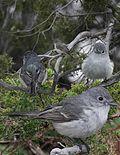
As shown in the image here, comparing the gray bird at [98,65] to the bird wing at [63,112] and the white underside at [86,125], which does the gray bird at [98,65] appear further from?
the white underside at [86,125]

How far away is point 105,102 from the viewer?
432cm

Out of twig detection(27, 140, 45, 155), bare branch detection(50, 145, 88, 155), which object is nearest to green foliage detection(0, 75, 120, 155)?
twig detection(27, 140, 45, 155)

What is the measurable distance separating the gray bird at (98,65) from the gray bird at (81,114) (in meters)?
1.68

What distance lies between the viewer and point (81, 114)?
4.28 metres

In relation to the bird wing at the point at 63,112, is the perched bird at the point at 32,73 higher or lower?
higher

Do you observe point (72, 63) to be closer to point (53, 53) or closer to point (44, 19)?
point (53, 53)

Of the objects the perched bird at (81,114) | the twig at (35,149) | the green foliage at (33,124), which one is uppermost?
the perched bird at (81,114)

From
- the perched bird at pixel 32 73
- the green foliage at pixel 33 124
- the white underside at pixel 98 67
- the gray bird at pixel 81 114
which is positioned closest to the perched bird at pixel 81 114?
the gray bird at pixel 81 114

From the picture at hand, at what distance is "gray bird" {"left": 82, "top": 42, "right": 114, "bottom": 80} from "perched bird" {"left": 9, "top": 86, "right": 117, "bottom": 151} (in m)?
1.68

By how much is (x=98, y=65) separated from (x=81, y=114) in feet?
6.23

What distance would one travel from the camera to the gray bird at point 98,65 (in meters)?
6.09

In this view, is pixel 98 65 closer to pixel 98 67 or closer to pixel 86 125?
pixel 98 67

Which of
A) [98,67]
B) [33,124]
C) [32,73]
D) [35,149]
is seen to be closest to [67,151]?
[35,149]

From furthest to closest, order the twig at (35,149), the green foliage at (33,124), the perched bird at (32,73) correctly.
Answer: the perched bird at (32,73) < the green foliage at (33,124) < the twig at (35,149)
